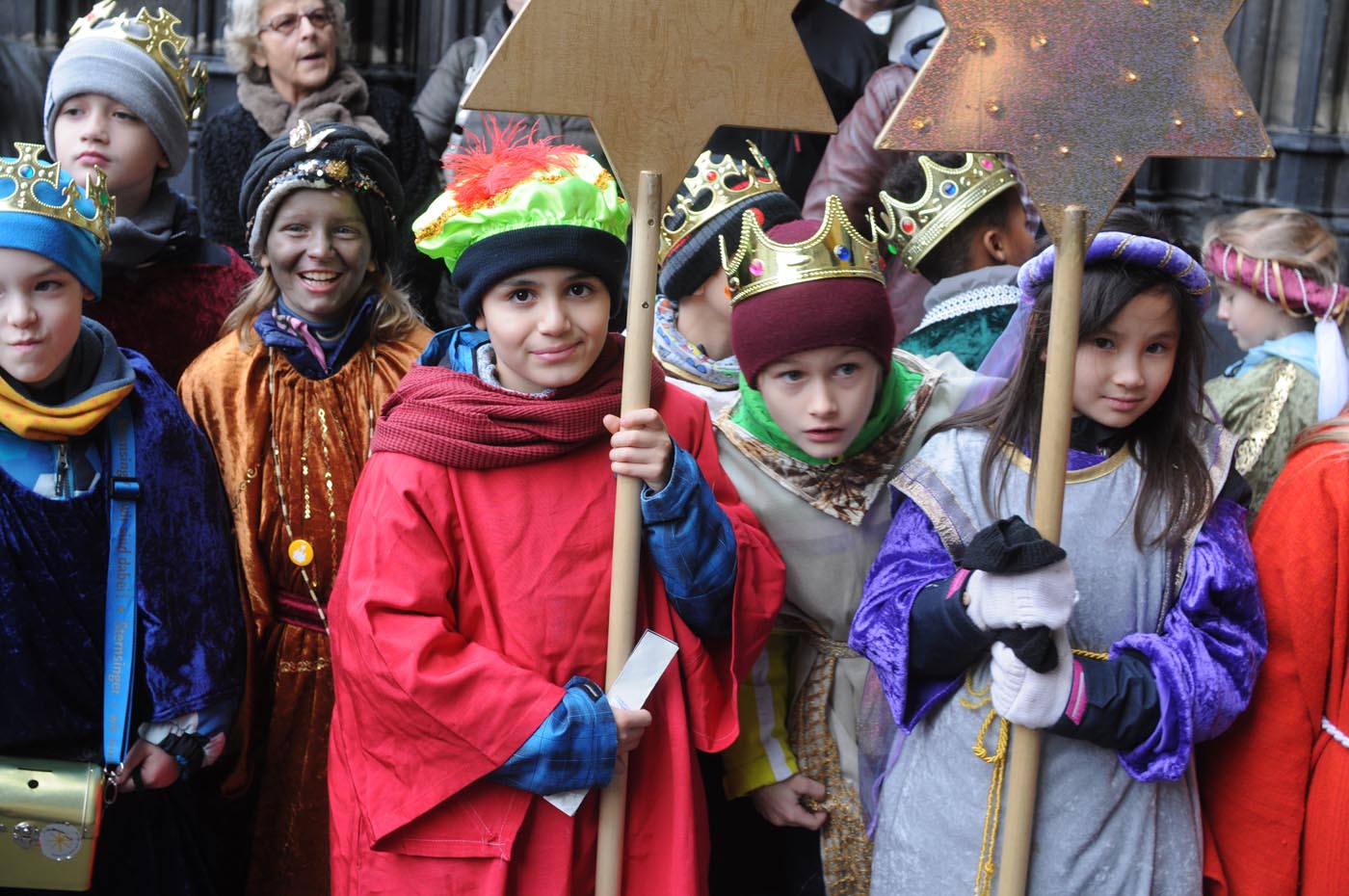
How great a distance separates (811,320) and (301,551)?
120 cm

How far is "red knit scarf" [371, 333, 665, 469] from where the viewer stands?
8.04 ft

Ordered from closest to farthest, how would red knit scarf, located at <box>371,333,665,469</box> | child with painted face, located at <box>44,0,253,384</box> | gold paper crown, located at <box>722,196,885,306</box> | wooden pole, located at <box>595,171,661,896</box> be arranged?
wooden pole, located at <box>595,171,661,896</box>, red knit scarf, located at <box>371,333,665,469</box>, gold paper crown, located at <box>722,196,885,306</box>, child with painted face, located at <box>44,0,253,384</box>

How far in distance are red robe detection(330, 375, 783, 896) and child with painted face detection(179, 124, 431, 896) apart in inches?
24.6

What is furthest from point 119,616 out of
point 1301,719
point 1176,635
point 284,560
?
point 1301,719

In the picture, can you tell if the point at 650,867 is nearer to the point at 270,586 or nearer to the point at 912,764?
the point at 912,764

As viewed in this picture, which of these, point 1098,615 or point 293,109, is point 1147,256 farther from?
point 293,109

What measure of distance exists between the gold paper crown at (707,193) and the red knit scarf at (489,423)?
3.35 ft

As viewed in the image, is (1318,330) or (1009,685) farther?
(1318,330)

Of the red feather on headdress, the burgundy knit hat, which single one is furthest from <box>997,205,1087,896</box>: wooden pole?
the red feather on headdress

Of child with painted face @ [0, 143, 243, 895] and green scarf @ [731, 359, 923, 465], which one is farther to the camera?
green scarf @ [731, 359, 923, 465]

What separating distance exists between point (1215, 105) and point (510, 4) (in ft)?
11.1

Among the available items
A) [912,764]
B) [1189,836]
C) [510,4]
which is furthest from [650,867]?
[510,4]

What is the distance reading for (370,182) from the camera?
10.7ft

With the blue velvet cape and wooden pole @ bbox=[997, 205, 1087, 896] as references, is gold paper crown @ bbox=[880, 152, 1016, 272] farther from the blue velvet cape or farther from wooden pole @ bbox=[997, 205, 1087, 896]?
the blue velvet cape
